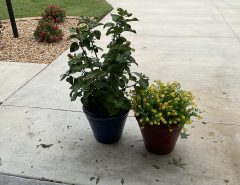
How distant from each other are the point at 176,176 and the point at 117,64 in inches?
41.3

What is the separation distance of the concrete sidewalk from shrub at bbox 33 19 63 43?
950 millimetres

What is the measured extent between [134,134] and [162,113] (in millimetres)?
676

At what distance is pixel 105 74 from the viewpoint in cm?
244

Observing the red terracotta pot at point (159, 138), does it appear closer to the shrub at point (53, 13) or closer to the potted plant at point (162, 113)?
the potted plant at point (162, 113)

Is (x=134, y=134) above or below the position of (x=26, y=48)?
above

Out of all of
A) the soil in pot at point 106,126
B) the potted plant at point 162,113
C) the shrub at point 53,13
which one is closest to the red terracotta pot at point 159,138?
the potted plant at point 162,113

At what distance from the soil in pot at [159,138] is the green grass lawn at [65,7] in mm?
5154

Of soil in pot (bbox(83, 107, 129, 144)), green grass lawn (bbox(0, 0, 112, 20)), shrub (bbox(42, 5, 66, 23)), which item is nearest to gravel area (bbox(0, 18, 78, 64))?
shrub (bbox(42, 5, 66, 23))

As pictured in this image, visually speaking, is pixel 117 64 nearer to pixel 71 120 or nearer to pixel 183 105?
pixel 183 105

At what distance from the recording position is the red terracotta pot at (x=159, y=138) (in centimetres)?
252

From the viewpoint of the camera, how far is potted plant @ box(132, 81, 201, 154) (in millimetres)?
2449

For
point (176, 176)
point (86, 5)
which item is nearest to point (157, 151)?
point (176, 176)

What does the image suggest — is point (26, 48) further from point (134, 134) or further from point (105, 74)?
point (105, 74)

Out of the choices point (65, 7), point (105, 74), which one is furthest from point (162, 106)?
point (65, 7)
